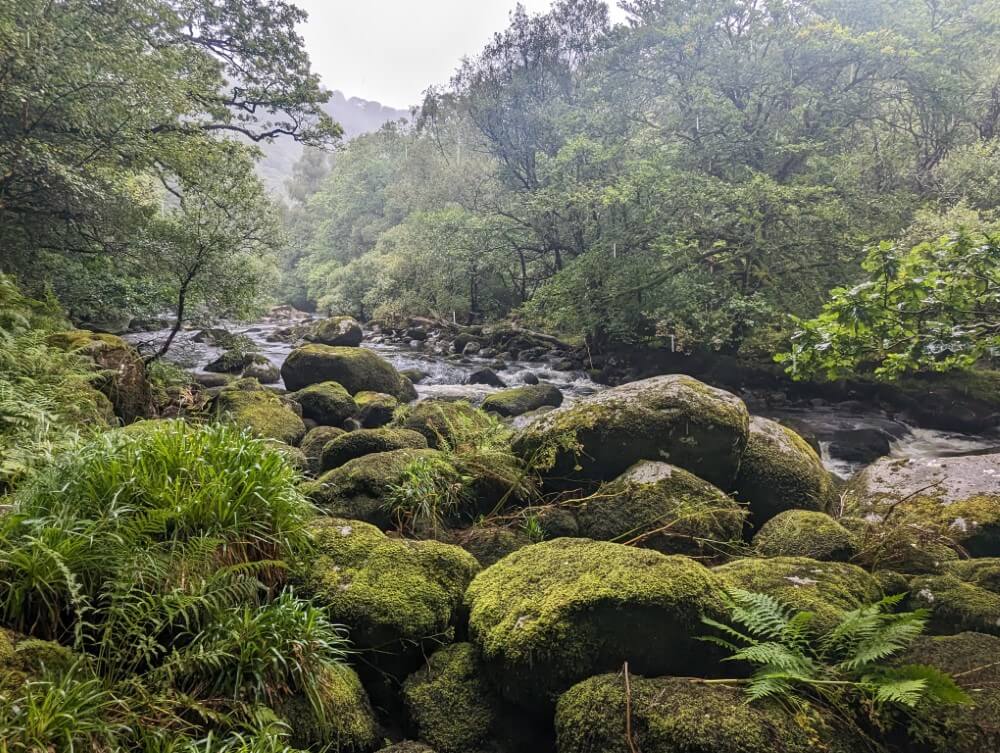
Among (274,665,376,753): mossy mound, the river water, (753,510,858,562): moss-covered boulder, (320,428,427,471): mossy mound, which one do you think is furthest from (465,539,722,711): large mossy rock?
the river water

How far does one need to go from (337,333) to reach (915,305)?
825 inches

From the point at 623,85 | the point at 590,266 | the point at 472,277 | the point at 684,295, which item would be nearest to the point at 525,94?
the point at 623,85

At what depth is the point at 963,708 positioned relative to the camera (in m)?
2.25

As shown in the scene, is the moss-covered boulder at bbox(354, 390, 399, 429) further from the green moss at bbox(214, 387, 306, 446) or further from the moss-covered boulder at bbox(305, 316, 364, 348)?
the moss-covered boulder at bbox(305, 316, 364, 348)

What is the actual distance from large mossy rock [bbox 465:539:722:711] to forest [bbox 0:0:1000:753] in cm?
2

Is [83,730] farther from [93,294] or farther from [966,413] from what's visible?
[966,413]

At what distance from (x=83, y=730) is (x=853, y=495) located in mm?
6637

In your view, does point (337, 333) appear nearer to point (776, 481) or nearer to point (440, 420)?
point (440, 420)

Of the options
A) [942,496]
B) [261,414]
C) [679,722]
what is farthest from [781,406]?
[679,722]

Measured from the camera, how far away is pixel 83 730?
6.13 feet

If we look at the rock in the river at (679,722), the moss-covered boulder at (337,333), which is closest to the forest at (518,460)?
the rock in the river at (679,722)

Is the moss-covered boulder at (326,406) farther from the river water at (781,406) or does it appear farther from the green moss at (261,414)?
the river water at (781,406)

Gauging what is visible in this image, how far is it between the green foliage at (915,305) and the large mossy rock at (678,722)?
271cm

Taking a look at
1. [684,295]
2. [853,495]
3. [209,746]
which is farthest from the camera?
[684,295]
